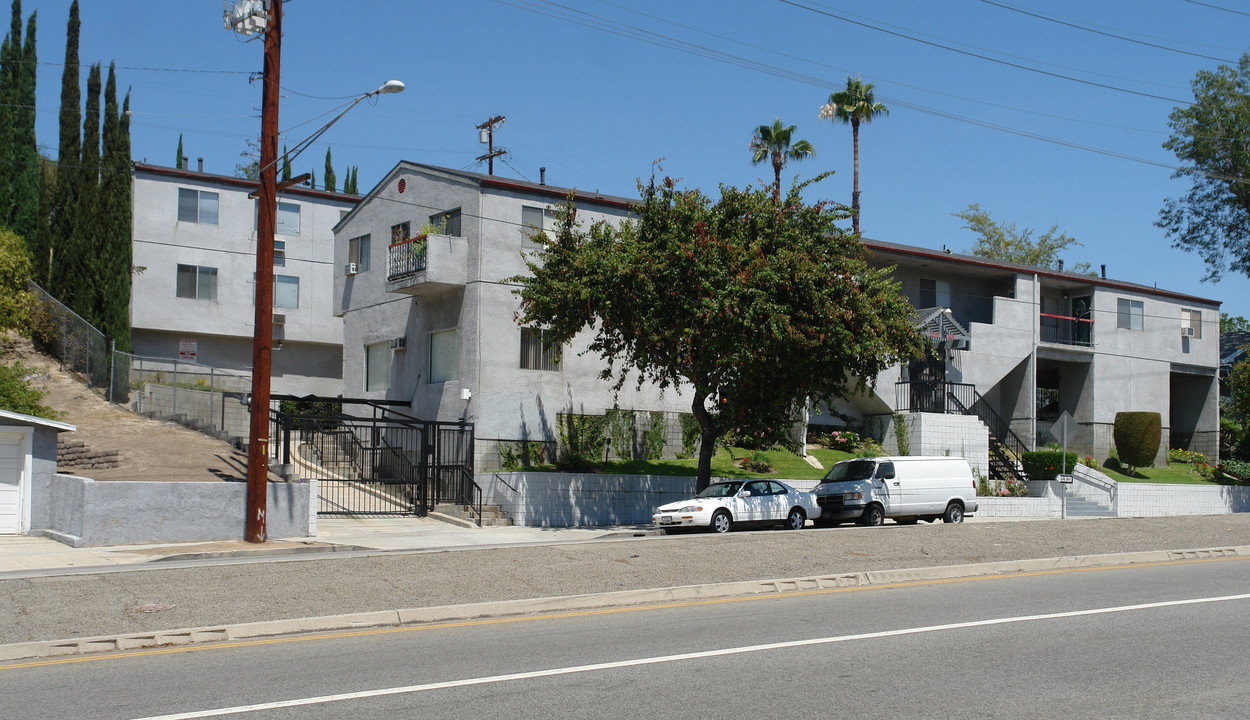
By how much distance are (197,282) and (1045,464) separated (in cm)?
3382

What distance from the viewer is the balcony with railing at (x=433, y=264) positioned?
2986cm

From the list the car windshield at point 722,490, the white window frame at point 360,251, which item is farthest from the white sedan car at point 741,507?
the white window frame at point 360,251

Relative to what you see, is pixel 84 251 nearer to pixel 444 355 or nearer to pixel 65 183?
pixel 65 183

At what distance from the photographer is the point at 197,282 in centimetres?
4397

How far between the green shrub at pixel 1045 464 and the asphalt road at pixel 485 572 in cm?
1571

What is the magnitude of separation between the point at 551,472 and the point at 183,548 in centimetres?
1128

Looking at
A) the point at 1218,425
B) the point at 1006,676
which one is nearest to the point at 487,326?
the point at 1006,676

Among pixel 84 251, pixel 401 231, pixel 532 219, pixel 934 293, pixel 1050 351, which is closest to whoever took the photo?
pixel 532 219

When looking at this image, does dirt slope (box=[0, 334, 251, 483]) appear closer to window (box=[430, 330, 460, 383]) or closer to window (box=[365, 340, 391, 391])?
window (box=[365, 340, 391, 391])

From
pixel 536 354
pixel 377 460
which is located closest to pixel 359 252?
pixel 377 460

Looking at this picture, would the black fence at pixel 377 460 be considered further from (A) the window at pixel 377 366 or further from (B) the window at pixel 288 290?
(B) the window at pixel 288 290

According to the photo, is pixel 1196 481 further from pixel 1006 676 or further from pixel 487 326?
pixel 1006 676

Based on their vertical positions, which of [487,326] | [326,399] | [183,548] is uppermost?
[487,326]

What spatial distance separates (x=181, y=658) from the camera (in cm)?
946
